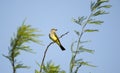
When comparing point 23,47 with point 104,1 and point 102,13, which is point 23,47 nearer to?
point 102,13


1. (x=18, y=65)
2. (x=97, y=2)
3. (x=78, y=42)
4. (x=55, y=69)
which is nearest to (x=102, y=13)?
(x=97, y=2)

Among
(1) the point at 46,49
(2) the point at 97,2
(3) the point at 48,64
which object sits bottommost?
(3) the point at 48,64

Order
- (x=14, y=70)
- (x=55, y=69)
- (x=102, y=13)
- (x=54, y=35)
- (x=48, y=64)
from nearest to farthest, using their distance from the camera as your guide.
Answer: (x=14, y=70), (x=55, y=69), (x=48, y=64), (x=102, y=13), (x=54, y=35)

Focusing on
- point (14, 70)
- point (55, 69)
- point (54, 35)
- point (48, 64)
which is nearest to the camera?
point (14, 70)

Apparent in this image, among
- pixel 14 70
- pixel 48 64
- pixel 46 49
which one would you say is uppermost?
pixel 46 49

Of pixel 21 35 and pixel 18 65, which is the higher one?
pixel 21 35

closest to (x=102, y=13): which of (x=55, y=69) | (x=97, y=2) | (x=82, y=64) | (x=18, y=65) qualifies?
(x=97, y=2)

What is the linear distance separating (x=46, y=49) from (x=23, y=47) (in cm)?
61

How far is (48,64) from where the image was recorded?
211 inches

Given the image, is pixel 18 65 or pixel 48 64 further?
pixel 48 64

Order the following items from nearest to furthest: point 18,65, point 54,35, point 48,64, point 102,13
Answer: point 18,65
point 48,64
point 102,13
point 54,35

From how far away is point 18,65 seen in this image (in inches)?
185

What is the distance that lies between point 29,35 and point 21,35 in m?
0.22

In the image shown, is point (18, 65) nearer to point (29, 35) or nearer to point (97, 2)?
point (29, 35)
